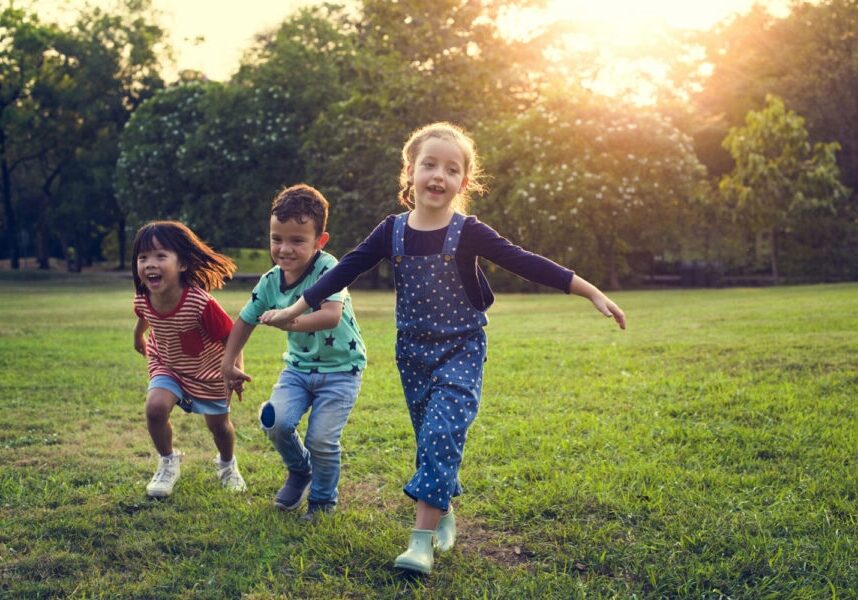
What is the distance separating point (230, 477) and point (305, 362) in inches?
38.7

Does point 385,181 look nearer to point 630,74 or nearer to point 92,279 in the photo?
point 630,74

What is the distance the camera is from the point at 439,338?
12.1ft

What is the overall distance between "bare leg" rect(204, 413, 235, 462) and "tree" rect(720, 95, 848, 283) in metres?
25.4

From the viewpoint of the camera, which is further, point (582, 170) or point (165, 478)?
point (582, 170)

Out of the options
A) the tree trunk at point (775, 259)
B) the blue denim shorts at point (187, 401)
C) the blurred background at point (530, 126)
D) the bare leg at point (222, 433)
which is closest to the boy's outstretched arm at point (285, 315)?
the blue denim shorts at point (187, 401)

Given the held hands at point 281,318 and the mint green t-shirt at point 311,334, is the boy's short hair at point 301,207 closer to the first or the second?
the mint green t-shirt at point 311,334

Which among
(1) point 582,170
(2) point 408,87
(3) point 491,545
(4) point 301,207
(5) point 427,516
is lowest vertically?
(3) point 491,545

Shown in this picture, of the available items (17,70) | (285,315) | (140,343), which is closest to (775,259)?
(140,343)

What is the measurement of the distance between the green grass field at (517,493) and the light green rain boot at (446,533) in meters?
0.10

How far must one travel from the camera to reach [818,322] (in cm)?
1140

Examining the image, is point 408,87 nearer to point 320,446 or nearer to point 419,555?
point 320,446

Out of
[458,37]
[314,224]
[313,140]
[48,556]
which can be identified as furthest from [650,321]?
[313,140]

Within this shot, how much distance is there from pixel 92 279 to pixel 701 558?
116 ft

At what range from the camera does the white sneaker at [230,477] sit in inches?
180
